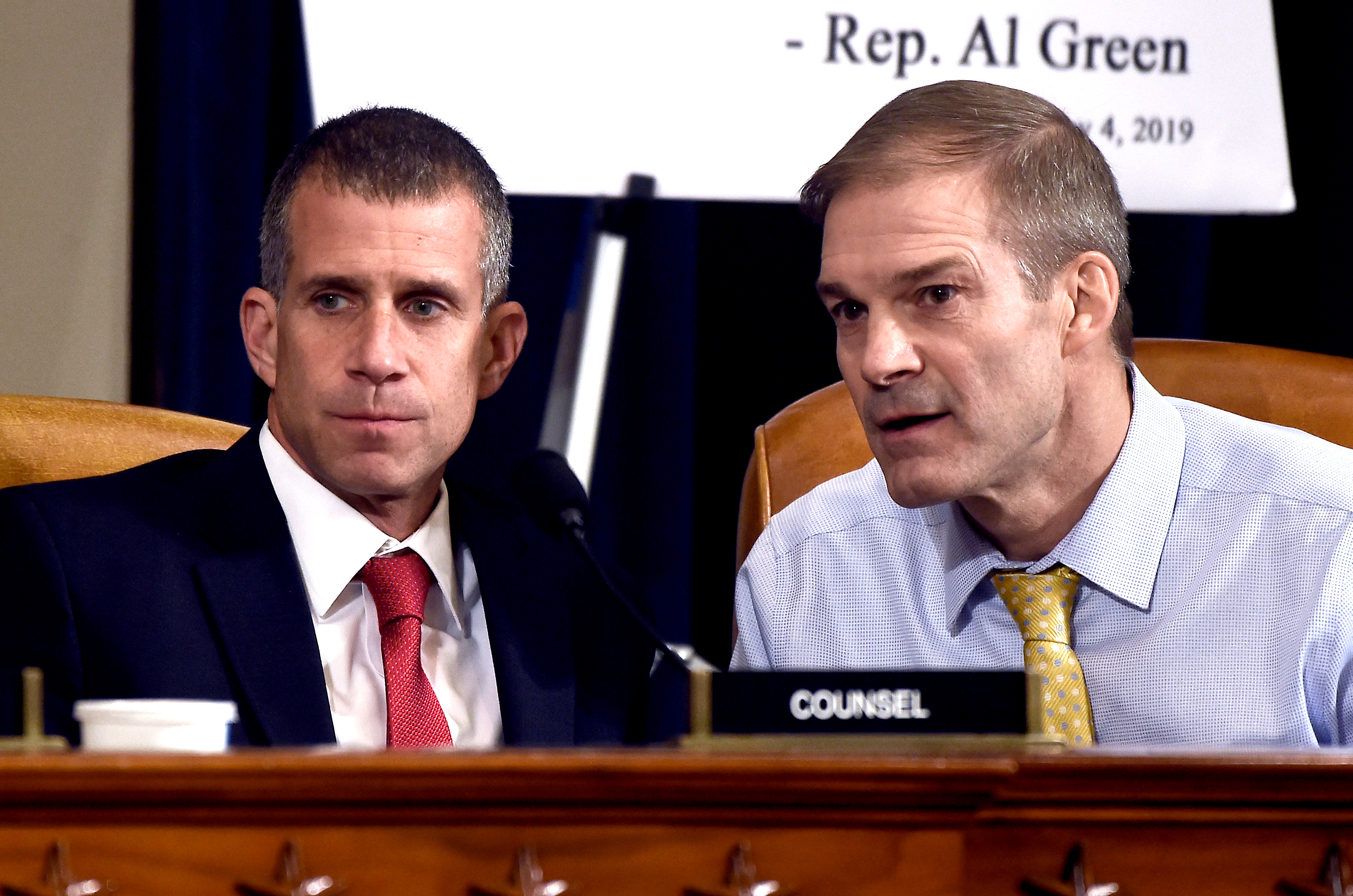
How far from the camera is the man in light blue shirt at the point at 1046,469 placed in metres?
1.50

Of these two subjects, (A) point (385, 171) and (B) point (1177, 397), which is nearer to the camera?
(A) point (385, 171)

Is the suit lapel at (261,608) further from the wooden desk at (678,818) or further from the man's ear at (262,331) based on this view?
the wooden desk at (678,818)

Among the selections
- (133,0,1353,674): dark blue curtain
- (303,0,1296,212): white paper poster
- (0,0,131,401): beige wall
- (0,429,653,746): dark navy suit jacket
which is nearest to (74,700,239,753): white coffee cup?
(0,429,653,746): dark navy suit jacket

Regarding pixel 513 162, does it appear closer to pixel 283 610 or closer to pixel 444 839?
pixel 283 610

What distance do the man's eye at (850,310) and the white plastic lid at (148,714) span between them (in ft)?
2.80

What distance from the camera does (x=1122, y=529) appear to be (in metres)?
1.56

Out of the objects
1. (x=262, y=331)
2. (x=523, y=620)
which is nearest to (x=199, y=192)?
(x=262, y=331)

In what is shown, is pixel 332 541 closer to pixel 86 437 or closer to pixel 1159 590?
pixel 86 437

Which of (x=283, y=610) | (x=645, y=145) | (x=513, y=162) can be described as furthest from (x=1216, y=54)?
(x=283, y=610)

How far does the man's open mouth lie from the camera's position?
154 cm

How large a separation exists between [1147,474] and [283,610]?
2.95 ft

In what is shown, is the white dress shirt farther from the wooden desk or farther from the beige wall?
the beige wall

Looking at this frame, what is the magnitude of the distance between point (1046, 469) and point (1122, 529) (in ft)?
0.33

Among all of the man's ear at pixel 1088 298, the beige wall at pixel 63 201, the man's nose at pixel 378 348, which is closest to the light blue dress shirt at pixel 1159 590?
the man's ear at pixel 1088 298
